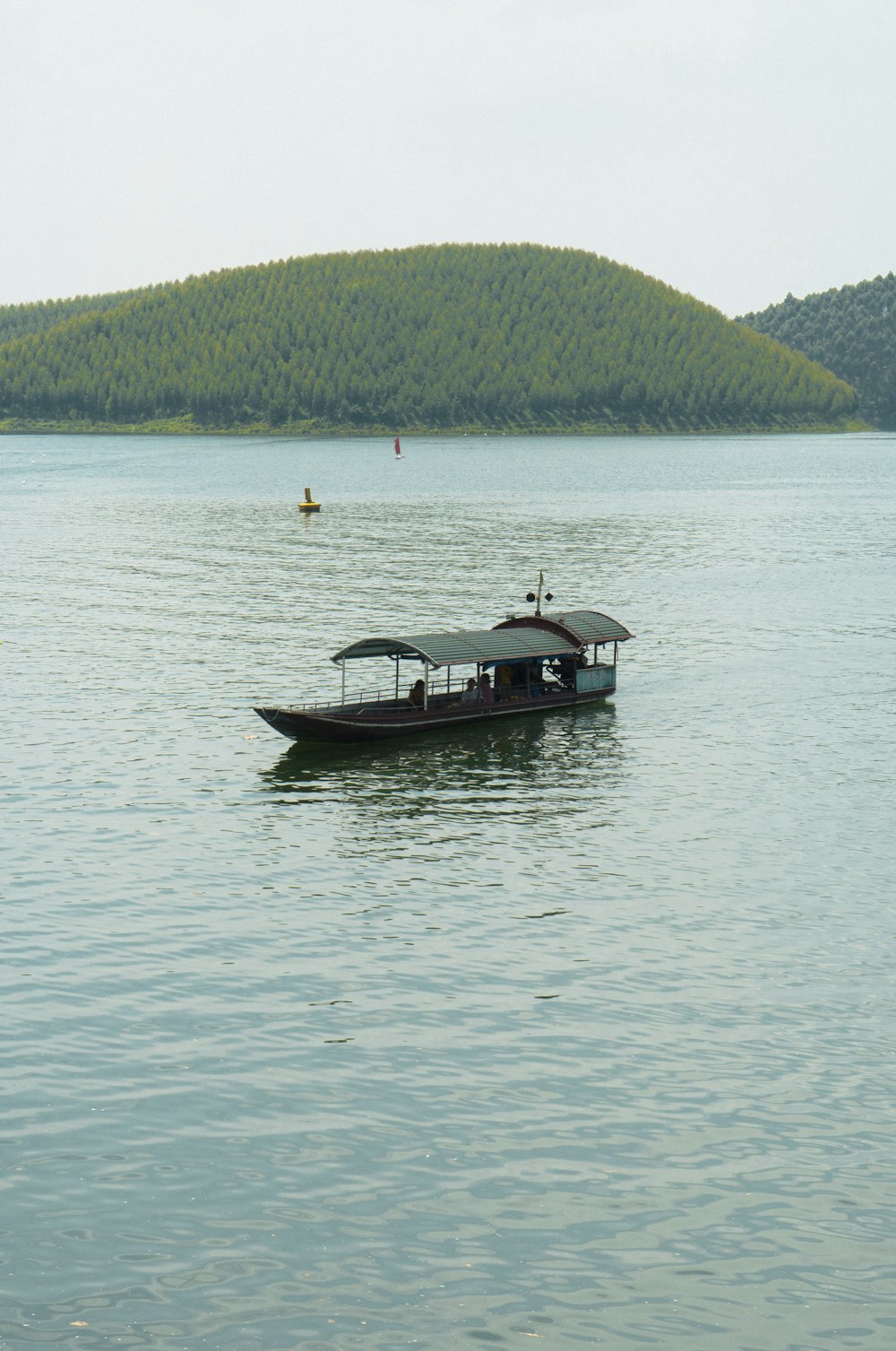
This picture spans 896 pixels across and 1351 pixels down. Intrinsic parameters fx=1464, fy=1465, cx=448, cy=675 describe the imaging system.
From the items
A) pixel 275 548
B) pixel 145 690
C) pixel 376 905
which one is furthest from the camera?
pixel 275 548

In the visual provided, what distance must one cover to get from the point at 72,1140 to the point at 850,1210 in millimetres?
14055

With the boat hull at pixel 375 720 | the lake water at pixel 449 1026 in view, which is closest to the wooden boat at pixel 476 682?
the boat hull at pixel 375 720

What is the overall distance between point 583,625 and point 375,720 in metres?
14.6

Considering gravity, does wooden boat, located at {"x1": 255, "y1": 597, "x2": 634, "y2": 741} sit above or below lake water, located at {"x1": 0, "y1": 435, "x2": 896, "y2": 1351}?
above

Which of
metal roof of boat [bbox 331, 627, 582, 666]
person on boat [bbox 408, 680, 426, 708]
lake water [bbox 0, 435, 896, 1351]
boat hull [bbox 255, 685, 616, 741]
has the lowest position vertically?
lake water [bbox 0, 435, 896, 1351]

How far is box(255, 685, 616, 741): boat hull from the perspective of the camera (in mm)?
60781

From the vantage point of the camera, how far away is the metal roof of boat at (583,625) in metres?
71.6

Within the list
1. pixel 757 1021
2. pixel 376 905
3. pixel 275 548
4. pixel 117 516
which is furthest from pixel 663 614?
pixel 117 516

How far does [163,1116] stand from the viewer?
28219mm

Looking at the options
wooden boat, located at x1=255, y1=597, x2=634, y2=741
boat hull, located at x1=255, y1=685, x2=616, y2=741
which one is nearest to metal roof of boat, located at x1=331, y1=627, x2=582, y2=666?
wooden boat, located at x1=255, y1=597, x2=634, y2=741

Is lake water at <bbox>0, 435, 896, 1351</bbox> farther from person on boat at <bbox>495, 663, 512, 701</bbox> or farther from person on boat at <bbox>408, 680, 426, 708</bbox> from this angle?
person on boat at <bbox>408, 680, 426, 708</bbox>

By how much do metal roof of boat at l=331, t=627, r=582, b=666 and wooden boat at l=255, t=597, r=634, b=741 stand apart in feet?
0.14

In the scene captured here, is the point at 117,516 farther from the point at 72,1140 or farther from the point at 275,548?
the point at 72,1140

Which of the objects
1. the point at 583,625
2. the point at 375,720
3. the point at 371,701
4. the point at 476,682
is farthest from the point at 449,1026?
the point at 583,625
